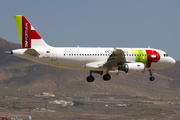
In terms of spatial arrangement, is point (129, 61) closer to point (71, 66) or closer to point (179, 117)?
point (71, 66)

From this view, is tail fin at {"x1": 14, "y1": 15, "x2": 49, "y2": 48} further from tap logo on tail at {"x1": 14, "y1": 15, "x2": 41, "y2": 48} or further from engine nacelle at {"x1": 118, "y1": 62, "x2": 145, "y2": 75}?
engine nacelle at {"x1": 118, "y1": 62, "x2": 145, "y2": 75}

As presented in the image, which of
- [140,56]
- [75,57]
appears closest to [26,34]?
[75,57]

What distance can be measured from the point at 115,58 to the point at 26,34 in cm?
1499

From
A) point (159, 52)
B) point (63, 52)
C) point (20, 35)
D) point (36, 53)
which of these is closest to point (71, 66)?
point (63, 52)

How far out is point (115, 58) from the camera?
55.5 m

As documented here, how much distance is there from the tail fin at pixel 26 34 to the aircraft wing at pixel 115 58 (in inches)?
433

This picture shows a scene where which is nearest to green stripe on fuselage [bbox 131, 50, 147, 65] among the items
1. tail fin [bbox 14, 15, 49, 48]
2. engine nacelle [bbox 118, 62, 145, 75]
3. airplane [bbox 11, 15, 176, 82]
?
airplane [bbox 11, 15, 176, 82]

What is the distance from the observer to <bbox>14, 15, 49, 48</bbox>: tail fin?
55.8m

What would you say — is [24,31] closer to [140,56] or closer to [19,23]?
[19,23]

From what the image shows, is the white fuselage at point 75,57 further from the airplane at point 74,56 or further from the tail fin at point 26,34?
the tail fin at point 26,34

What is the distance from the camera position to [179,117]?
17625 cm

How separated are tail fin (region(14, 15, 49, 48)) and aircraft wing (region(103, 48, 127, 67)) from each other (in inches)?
433

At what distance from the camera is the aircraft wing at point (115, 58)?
54.4 metres

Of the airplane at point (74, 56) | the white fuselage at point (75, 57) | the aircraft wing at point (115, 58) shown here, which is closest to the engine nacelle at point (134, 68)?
the airplane at point (74, 56)
